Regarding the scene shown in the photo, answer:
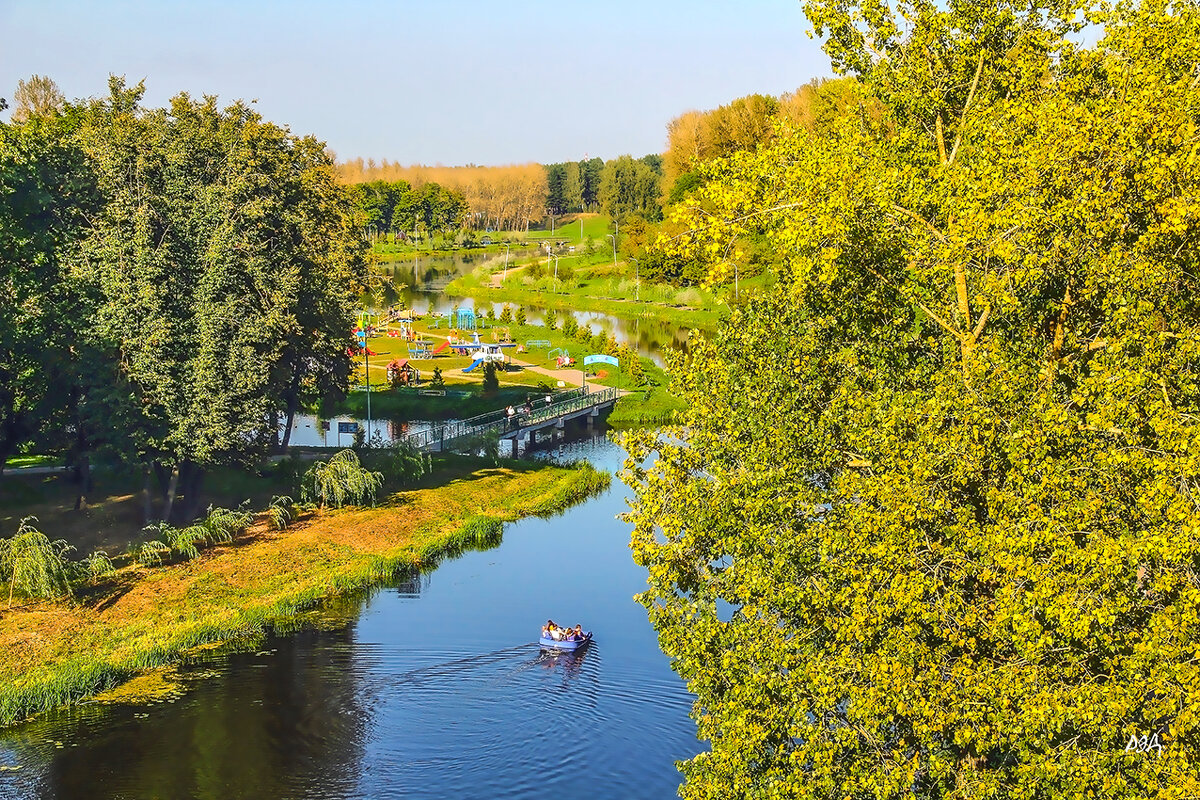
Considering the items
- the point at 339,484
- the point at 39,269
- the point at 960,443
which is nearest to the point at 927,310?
the point at 960,443

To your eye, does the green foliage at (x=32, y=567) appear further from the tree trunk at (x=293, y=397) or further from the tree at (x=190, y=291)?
the tree trunk at (x=293, y=397)

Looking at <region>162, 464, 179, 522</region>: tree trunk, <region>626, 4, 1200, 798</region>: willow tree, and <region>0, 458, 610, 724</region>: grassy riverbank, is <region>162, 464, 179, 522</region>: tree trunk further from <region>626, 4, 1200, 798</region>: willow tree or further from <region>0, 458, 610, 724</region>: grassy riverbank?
<region>626, 4, 1200, 798</region>: willow tree

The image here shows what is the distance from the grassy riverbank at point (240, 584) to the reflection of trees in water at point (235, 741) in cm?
239

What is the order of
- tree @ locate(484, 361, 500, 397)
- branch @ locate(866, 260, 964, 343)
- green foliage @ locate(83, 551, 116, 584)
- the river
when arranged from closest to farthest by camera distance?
branch @ locate(866, 260, 964, 343)
green foliage @ locate(83, 551, 116, 584)
tree @ locate(484, 361, 500, 397)
the river

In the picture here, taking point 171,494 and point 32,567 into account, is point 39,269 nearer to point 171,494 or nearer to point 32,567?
point 171,494

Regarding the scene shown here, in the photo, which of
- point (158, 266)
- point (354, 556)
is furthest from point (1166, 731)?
point (158, 266)

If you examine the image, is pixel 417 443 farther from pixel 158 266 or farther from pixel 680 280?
pixel 680 280

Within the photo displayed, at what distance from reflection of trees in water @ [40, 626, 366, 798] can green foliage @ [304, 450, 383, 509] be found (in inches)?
624

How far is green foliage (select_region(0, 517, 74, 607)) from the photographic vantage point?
115 feet

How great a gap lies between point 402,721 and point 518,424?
3536cm

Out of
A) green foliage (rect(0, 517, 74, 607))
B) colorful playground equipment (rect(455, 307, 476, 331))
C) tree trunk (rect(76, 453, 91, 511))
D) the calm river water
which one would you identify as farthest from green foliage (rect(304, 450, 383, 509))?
colorful playground equipment (rect(455, 307, 476, 331))

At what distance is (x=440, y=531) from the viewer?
47.3 metres

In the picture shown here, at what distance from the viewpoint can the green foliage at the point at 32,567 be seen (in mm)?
Result: 35094

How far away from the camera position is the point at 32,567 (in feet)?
115
